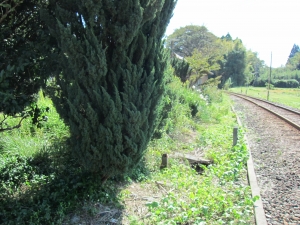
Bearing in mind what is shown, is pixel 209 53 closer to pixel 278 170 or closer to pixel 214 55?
pixel 214 55

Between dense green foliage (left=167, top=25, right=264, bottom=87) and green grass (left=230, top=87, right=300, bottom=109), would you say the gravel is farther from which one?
green grass (left=230, top=87, right=300, bottom=109)

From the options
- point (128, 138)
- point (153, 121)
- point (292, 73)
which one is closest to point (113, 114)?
point (128, 138)

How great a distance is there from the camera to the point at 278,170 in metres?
6.29

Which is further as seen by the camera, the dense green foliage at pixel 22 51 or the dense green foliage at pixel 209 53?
the dense green foliage at pixel 209 53

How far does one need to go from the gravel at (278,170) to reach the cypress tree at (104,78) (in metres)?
2.42

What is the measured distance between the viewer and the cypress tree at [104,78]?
11.5ft

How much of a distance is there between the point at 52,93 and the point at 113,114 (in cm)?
96

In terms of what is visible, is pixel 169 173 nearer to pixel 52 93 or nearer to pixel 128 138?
pixel 128 138

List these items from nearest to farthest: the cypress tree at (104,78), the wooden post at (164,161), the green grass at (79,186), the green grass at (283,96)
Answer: the cypress tree at (104,78), the green grass at (79,186), the wooden post at (164,161), the green grass at (283,96)

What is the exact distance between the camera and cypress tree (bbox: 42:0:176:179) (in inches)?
138

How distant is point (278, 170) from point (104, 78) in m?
4.79

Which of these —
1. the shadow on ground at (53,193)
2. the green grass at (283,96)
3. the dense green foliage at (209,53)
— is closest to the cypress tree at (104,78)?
A: the shadow on ground at (53,193)

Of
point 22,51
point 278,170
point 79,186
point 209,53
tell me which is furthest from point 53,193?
point 209,53

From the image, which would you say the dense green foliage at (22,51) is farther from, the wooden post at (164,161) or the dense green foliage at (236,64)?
the dense green foliage at (236,64)
